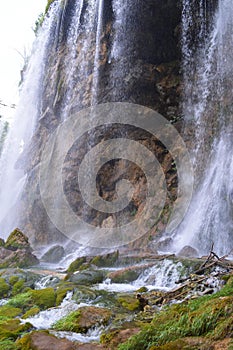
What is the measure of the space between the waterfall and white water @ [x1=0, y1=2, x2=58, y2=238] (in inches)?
434

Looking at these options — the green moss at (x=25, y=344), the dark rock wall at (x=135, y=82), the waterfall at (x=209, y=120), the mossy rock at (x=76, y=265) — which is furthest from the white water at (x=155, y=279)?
the dark rock wall at (x=135, y=82)

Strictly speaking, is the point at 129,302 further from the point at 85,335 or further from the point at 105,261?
the point at 105,261

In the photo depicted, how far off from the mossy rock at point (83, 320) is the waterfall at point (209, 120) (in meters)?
7.44

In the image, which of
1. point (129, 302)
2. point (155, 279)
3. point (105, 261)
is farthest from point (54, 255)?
point (129, 302)

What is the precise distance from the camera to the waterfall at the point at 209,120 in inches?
527

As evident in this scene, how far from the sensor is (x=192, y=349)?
3.09m

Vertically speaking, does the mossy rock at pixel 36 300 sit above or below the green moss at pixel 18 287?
above

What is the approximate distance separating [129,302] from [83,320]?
129cm

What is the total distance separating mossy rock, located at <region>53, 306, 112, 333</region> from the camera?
524 centimetres

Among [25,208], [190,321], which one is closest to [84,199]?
[25,208]

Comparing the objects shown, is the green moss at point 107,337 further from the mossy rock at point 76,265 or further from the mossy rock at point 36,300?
the mossy rock at point 76,265

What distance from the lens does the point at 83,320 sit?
17.8 feet

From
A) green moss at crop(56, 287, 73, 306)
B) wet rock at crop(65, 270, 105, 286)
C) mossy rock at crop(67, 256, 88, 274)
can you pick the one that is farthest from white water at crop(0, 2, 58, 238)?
green moss at crop(56, 287, 73, 306)

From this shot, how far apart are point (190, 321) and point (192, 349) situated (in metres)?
0.57
